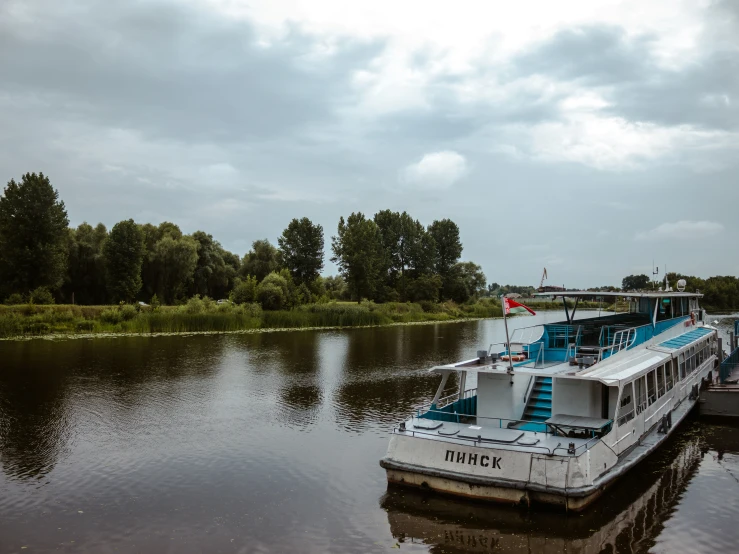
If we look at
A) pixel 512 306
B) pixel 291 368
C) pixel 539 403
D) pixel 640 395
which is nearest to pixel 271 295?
pixel 291 368

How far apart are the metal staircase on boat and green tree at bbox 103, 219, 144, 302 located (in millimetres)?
63075

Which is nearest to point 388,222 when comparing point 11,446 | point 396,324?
point 396,324

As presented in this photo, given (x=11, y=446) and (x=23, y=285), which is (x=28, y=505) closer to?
(x=11, y=446)

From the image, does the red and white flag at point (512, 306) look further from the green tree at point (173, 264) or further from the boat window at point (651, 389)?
the green tree at point (173, 264)

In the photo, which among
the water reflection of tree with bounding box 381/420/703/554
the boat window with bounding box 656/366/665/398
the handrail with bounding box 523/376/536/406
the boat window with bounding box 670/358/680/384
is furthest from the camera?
the boat window with bounding box 670/358/680/384

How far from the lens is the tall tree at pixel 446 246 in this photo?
105 m

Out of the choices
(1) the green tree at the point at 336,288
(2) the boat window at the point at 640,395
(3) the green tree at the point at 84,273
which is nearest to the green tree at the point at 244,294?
(3) the green tree at the point at 84,273

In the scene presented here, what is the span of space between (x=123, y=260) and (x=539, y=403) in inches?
2516

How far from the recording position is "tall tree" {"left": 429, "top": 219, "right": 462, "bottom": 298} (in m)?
105

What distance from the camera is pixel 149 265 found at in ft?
257

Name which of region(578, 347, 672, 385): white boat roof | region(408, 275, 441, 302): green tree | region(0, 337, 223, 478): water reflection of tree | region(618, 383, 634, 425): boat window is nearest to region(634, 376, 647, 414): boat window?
region(618, 383, 634, 425): boat window

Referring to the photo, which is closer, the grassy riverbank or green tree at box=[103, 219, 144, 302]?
the grassy riverbank

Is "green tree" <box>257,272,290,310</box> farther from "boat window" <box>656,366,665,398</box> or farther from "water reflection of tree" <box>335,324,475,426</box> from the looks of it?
"boat window" <box>656,366,665,398</box>

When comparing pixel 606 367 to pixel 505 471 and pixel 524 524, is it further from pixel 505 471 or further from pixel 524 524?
pixel 524 524
